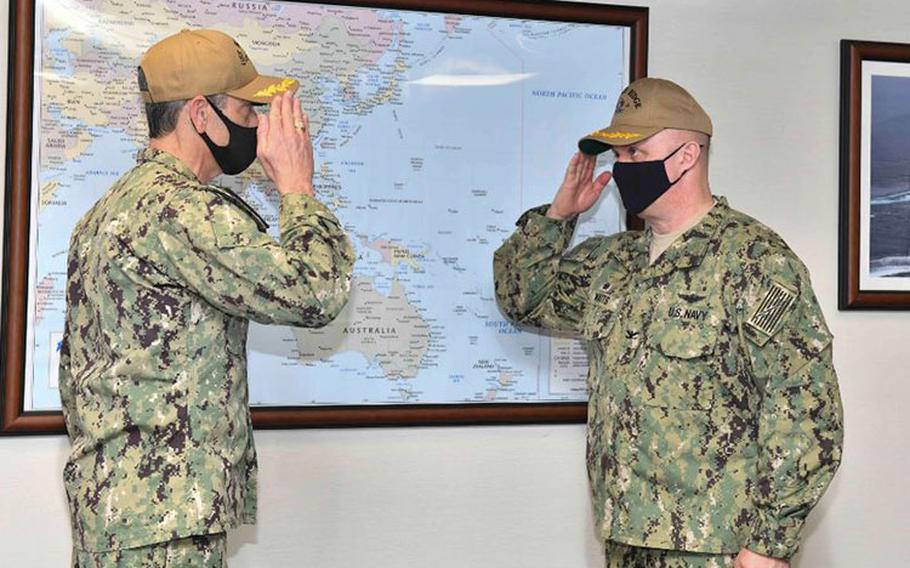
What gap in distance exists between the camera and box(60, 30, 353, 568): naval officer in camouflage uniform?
1.80 meters

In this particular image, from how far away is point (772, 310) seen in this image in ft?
6.90

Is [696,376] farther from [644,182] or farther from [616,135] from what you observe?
[616,135]

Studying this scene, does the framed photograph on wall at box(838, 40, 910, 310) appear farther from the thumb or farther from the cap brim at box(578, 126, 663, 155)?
the cap brim at box(578, 126, 663, 155)

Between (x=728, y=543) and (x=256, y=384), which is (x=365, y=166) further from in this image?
(x=728, y=543)

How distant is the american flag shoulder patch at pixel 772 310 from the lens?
2.09 metres

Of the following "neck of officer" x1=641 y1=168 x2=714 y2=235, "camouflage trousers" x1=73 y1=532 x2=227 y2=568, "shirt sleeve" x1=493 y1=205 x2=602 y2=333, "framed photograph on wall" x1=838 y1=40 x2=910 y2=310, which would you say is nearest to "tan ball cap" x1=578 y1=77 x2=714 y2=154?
"neck of officer" x1=641 y1=168 x2=714 y2=235

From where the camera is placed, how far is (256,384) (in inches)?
101

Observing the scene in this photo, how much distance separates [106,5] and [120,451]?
1141 mm

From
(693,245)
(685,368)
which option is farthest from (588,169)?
(685,368)

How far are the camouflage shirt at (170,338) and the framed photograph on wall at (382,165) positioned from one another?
0.63m

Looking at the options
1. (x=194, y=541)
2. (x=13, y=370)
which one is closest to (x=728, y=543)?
(x=194, y=541)

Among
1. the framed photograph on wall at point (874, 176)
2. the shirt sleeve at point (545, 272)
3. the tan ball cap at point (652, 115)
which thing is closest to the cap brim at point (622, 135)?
the tan ball cap at point (652, 115)

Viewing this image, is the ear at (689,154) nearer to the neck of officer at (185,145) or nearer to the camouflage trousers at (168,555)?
the neck of officer at (185,145)

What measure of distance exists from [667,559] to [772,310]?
0.54 metres
